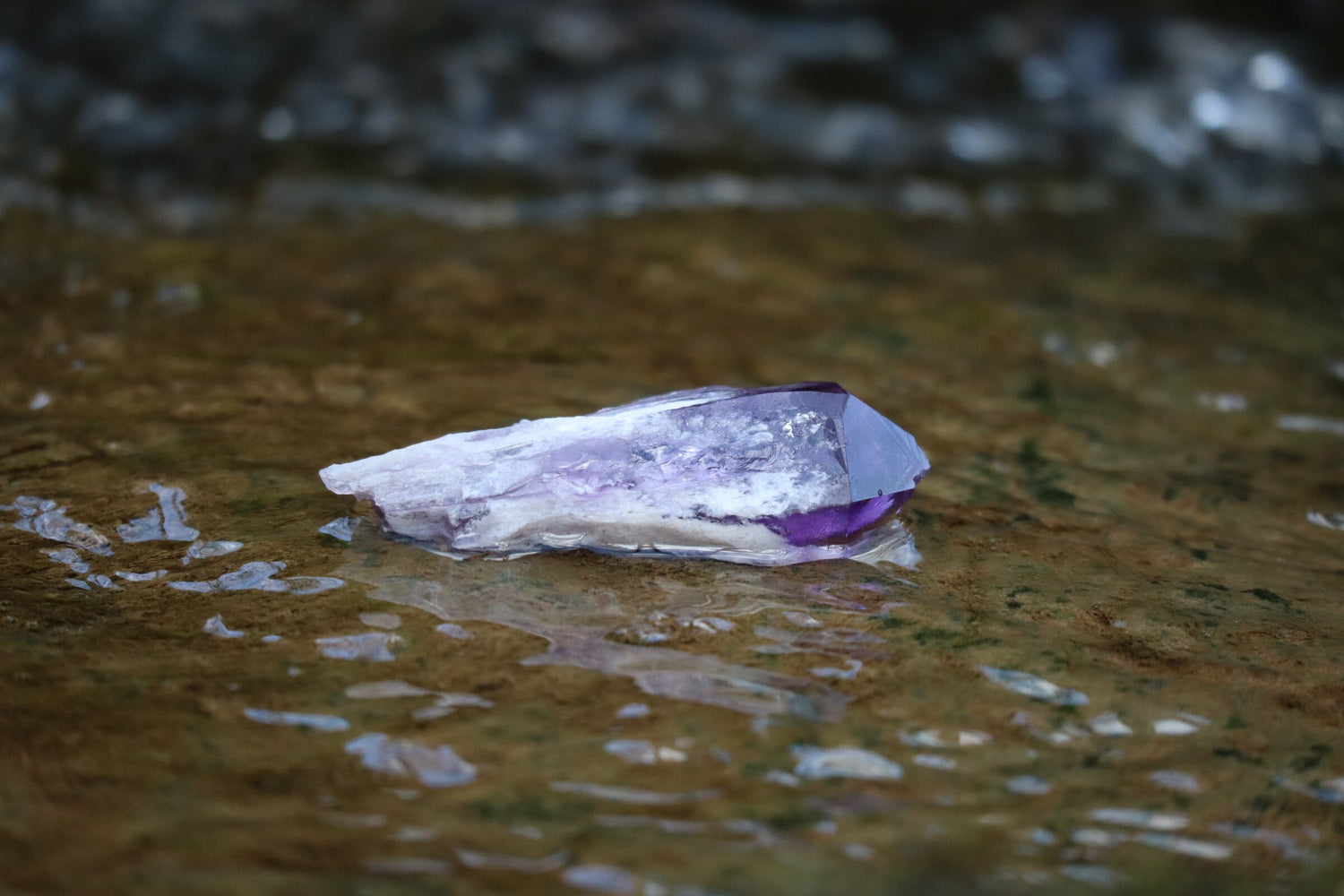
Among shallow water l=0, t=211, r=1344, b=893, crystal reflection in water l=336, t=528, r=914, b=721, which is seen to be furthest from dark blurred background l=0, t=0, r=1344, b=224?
crystal reflection in water l=336, t=528, r=914, b=721

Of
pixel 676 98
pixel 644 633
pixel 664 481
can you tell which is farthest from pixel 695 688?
pixel 676 98

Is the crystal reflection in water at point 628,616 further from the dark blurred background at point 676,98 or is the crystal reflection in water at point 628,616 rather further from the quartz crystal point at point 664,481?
the dark blurred background at point 676,98

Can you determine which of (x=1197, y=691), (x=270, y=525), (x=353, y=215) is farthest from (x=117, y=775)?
(x=353, y=215)

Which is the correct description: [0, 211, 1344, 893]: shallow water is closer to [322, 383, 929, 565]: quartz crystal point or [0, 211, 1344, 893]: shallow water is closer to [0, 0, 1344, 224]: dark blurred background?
[322, 383, 929, 565]: quartz crystal point

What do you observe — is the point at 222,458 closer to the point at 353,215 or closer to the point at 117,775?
the point at 117,775

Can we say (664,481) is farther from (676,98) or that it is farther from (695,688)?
(676,98)

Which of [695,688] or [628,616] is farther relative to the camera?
[628,616]

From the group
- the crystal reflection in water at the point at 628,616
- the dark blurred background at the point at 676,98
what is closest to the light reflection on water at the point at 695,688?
the crystal reflection in water at the point at 628,616
